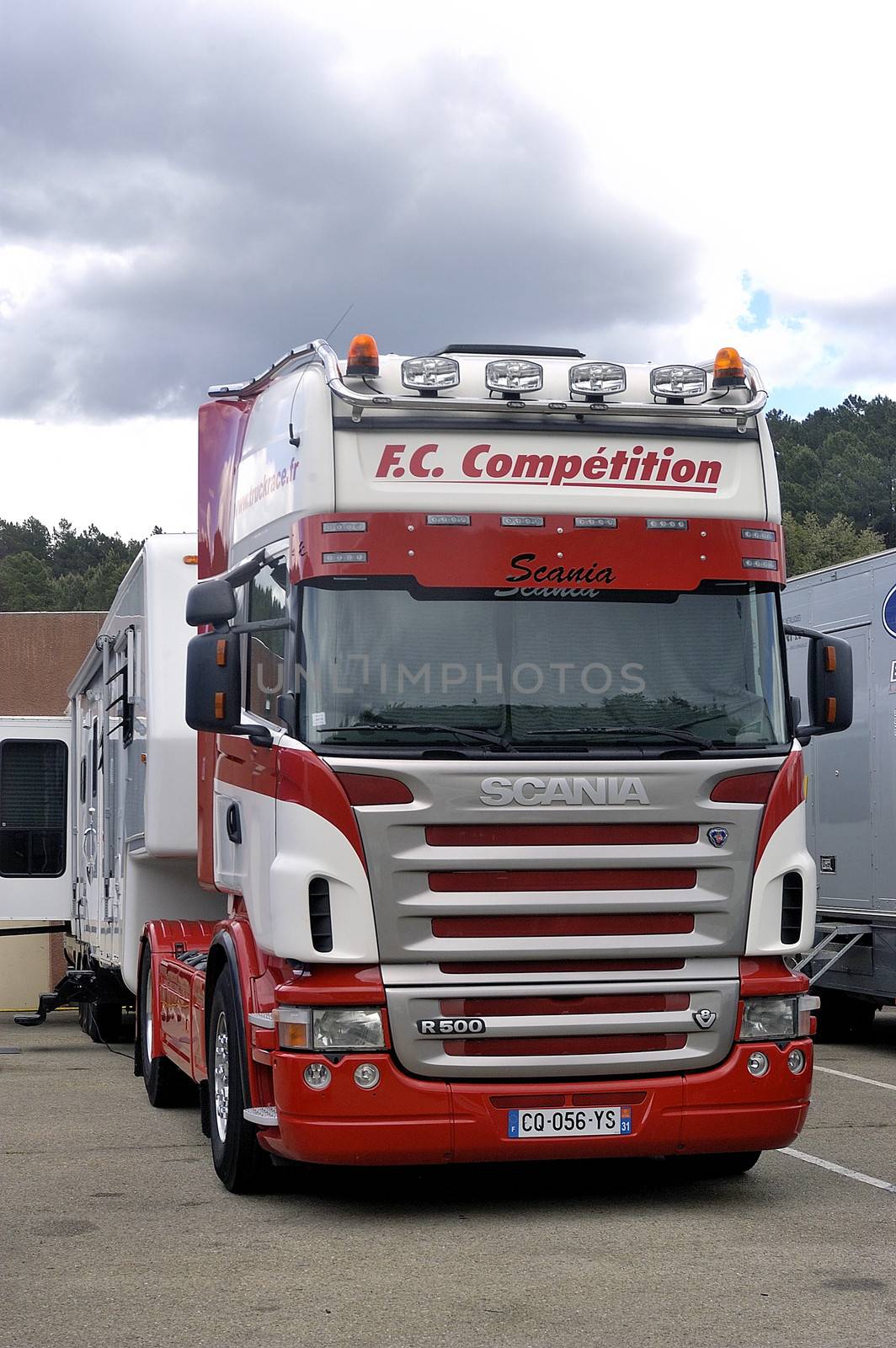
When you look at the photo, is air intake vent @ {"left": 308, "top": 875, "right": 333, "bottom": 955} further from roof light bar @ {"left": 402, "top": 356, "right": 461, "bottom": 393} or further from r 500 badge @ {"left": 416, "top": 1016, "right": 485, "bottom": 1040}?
roof light bar @ {"left": 402, "top": 356, "right": 461, "bottom": 393}

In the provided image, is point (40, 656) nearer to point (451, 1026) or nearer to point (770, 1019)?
point (451, 1026)

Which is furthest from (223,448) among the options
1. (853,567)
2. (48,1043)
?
(48,1043)

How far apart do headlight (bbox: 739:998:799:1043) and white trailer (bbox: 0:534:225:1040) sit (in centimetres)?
413

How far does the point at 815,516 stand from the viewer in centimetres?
10075

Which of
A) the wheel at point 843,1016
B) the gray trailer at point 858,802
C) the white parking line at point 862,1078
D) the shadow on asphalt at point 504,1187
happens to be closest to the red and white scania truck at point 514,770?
the shadow on asphalt at point 504,1187

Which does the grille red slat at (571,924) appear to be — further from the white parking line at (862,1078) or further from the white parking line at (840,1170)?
the white parking line at (862,1078)

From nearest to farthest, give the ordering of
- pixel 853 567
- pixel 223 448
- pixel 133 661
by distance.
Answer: pixel 223 448 → pixel 133 661 → pixel 853 567

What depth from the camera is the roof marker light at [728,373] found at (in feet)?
25.2

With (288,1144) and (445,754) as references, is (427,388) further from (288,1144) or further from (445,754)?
(288,1144)

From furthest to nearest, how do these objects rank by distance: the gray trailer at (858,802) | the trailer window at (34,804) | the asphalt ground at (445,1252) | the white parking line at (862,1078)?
the trailer window at (34,804) < the gray trailer at (858,802) < the white parking line at (862,1078) < the asphalt ground at (445,1252)

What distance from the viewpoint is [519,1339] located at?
525cm

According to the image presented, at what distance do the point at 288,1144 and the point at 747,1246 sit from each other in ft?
5.96

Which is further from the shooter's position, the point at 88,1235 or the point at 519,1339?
Result: the point at 88,1235

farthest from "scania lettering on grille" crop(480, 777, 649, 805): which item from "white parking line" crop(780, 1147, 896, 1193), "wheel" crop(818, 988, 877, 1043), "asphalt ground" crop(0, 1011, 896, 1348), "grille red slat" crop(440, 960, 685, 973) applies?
"wheel" crop(818, 988, 877, 1043)
